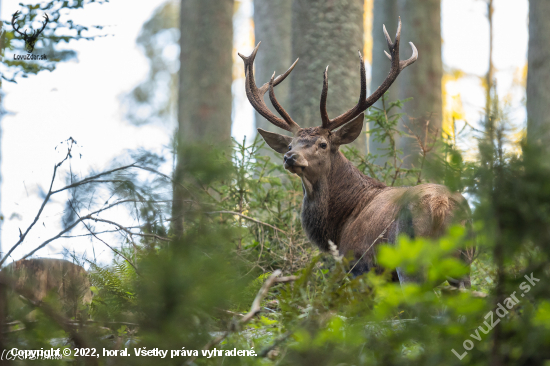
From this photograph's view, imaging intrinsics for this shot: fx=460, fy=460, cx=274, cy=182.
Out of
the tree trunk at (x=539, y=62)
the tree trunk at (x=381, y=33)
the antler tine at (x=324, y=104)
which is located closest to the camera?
the antler tine at (x=324, y=104)

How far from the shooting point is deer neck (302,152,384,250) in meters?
4.98

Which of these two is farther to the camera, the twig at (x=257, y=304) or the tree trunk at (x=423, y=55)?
the tree trunk at (x=423, y=55)

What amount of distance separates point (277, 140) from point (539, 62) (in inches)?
194

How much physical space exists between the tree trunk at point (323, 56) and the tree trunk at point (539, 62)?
9.15 feet

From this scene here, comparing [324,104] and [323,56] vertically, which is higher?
[323,56]

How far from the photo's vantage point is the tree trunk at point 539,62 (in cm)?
736

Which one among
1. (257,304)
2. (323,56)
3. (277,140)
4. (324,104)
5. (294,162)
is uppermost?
(323,56)

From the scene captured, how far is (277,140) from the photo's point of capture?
18.5 feet

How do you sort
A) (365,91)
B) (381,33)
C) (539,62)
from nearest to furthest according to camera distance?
(365,91)
(539,62)
(381,33)

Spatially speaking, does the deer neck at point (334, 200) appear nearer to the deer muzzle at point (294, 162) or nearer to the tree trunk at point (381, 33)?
the deer muzzle at point (294, 162)

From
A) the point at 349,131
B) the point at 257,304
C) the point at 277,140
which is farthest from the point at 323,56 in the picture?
the point at 257,304

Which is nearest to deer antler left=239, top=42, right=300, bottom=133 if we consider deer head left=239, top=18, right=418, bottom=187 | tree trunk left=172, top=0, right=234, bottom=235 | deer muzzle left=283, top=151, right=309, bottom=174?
deer head left=239, top=18, right=418, bottom=187

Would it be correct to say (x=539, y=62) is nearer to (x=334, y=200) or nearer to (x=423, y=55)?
(x=423, y=55)

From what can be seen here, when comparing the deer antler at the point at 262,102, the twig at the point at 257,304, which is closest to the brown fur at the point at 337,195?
the deer antler at the point at 262,102
